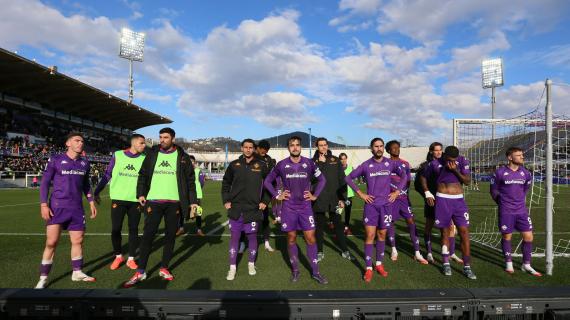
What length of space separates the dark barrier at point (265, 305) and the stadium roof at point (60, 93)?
99.7ft

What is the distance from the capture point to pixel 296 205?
5.05 metres

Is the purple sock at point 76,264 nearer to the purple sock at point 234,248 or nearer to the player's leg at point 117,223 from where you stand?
the player's leg at point 117,223

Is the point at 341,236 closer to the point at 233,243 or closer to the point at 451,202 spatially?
the point at 451,202

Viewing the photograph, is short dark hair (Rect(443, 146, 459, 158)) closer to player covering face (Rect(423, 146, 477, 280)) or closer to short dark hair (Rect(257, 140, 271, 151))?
player covering face (Rect(423, 146, 477, 280))

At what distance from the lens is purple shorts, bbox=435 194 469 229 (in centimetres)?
527

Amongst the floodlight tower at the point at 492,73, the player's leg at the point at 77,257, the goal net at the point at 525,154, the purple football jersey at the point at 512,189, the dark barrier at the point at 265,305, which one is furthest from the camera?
the floodlight tower at the point at 492,73

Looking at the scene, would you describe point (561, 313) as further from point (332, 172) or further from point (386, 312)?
point (332, 172)

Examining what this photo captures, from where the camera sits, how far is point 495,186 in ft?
19.1

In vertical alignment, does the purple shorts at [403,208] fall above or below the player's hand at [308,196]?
below

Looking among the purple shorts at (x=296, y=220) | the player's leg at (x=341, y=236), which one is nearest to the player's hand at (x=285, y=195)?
the purple shorts at (x=296, y=220)

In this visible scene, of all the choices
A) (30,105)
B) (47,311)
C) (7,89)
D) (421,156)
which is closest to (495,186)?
(47,311)

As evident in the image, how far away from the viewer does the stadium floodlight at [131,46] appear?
47.2m

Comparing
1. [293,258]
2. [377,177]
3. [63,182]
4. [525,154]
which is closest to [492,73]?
[525,154]

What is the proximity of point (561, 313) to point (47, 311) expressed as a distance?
4.03 meters
